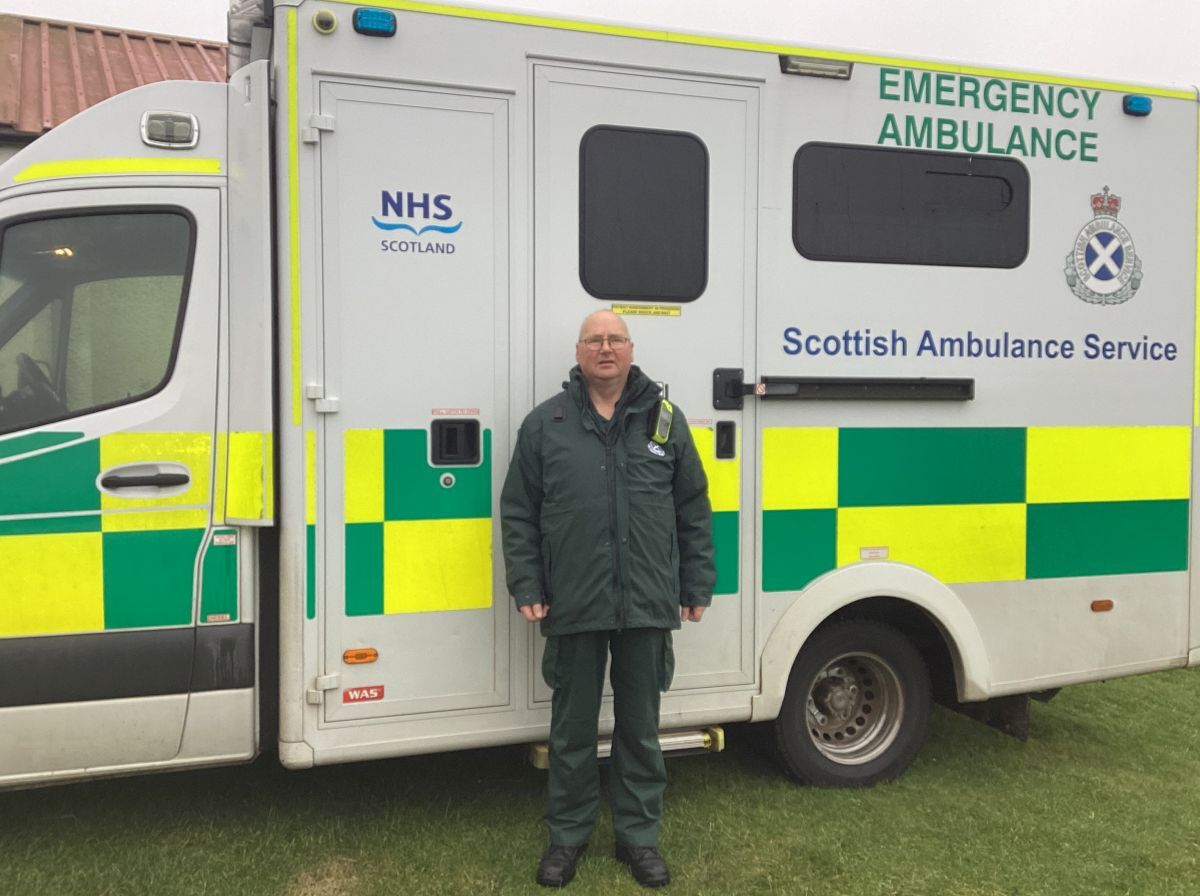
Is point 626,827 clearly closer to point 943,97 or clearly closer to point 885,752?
point 885,752

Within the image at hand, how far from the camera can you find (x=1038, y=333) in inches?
152

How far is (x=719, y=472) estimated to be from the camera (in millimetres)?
3529

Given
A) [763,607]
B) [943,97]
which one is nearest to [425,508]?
[763,607]

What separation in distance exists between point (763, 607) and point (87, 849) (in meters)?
2.38

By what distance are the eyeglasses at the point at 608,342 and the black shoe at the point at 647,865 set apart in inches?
62.3

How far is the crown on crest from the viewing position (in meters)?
3.92

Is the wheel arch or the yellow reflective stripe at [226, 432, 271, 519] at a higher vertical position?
the yellow reflective stripe at [226, 432, 271, 519]

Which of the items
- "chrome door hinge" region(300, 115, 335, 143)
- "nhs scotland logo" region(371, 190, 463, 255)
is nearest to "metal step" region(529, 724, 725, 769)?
"nhs scotland logo" region(371, 190, 463, 255)

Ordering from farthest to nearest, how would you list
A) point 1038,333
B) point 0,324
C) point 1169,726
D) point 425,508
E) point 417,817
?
point 1169,726, point 1038,333, point 417,817, point 425,508, point 0,324

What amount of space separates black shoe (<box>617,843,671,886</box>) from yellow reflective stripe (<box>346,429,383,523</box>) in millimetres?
1324

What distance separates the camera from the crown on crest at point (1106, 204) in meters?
3.92

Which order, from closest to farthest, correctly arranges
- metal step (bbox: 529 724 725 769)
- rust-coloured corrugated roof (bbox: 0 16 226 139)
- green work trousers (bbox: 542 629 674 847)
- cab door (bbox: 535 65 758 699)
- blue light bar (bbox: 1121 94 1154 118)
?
green work trousers (bbox: 542 629 674 847)
cab door (bbox: 535 65 758 699)
metal step (bbox: 529 724 725 769)
blue light bar (bbox: 1121 94 1154 118)
rust-coloured corrugated roof (bbox: 0 16 226 139)

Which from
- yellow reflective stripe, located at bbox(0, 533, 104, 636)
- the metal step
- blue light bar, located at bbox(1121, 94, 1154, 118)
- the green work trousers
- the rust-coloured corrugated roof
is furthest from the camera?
the rust-coloured corrugated roof

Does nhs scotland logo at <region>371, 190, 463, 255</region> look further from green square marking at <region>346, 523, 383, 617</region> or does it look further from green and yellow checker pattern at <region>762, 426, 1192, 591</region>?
green and yellow checker pattern at <region>762, 426, 1192, 591</region>
